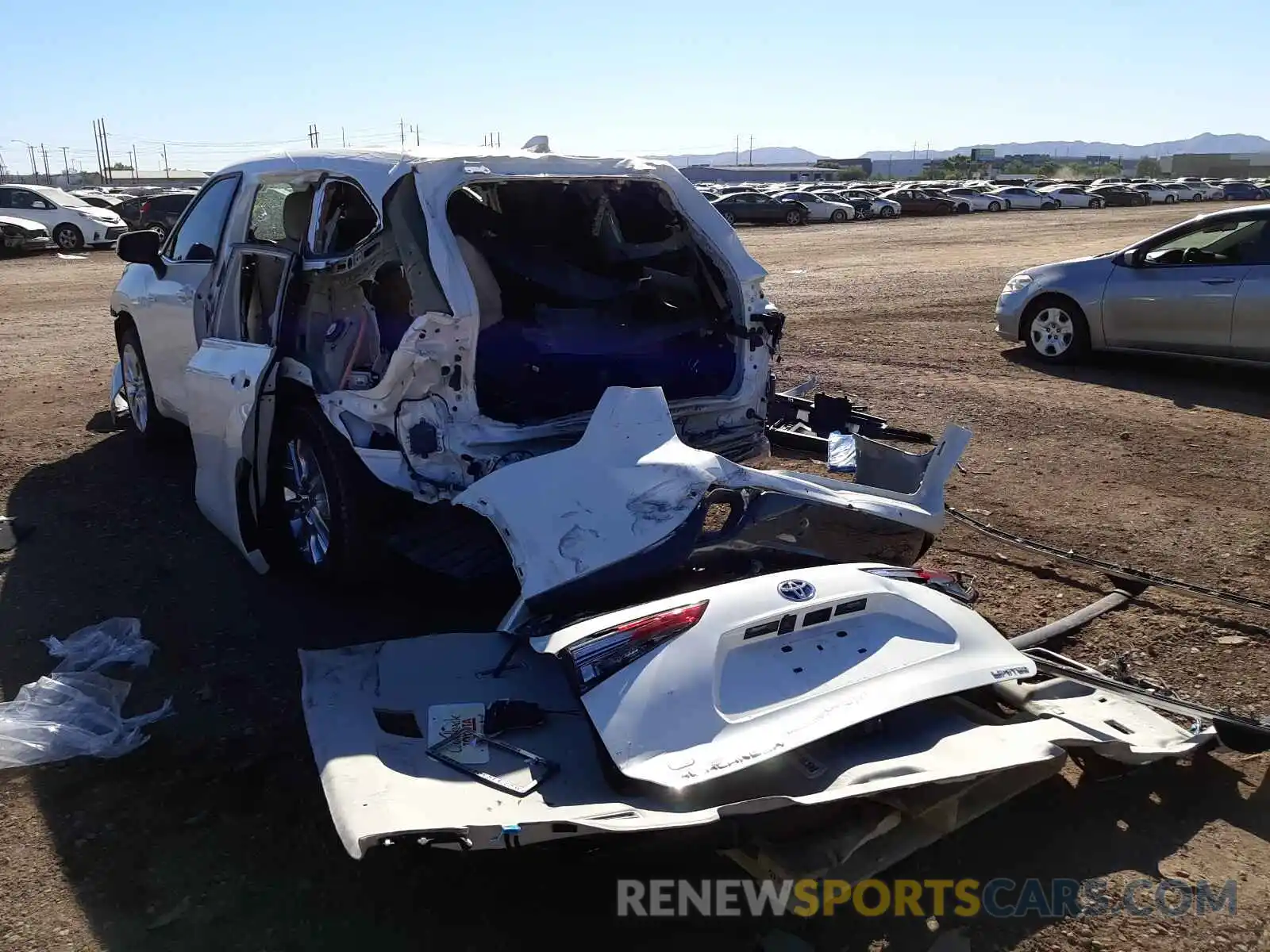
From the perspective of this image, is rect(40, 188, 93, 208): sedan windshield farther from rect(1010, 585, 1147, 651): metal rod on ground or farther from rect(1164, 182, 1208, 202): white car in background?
rect(1164, 182, 1208, 202): white car in background

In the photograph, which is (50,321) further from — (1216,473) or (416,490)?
(1216,473)

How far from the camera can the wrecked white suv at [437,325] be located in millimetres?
4082

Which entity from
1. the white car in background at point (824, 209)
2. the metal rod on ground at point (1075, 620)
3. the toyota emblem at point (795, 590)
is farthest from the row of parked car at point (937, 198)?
the toyota emblem at point (795, 590)

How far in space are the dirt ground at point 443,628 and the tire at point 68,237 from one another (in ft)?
57.7

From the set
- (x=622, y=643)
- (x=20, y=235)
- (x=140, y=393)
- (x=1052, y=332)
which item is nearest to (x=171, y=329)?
(x=140, y=393)

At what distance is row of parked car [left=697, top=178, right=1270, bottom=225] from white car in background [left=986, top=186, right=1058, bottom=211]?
3 cm

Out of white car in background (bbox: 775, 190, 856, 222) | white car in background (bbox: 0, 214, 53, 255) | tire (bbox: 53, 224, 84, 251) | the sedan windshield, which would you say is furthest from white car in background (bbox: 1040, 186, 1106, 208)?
white car in background (bbox: 0, 214, 53, 255)

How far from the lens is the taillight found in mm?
2850

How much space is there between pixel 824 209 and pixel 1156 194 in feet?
73.7

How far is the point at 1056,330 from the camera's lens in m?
9.94

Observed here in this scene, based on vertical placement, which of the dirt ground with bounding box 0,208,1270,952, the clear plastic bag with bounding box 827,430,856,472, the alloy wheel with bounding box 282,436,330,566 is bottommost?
the dirt ground with bounding box 0,208,1270,952

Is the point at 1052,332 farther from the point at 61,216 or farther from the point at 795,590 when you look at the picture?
the point at 61,216

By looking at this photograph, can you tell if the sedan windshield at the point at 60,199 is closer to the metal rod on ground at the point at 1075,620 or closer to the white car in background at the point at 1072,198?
the metal rod on ground at the point at 1075,620

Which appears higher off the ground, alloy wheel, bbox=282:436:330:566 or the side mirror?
the side mirror
